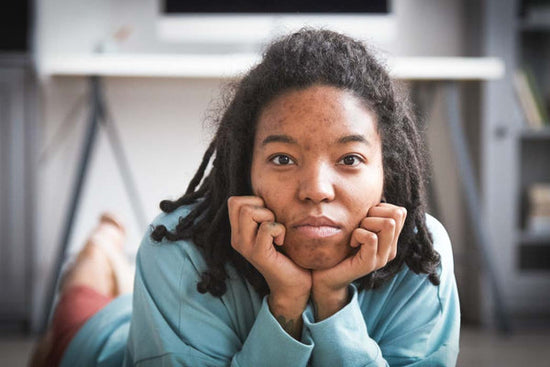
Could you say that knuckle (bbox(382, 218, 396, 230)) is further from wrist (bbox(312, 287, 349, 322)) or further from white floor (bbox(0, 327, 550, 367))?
white floor (bbox(0, 327, 550, 367))

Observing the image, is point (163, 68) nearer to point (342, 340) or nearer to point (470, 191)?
point (470, 191)

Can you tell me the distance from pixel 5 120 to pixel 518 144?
85.2 inches

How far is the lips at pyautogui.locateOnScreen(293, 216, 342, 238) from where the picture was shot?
33.0 inches

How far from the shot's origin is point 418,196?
1.00 meters

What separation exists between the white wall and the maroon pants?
3.86 feet

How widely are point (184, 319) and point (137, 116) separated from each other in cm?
200

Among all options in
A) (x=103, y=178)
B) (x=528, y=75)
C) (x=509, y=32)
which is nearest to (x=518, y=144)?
(x=528, y=75)

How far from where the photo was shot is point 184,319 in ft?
3.06

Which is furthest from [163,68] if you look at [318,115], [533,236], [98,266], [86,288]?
[533,236]

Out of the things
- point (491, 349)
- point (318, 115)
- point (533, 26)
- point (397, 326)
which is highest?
point (533, 26)

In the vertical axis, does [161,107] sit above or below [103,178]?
above

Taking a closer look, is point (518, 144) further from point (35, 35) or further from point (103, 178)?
point (35, 35)

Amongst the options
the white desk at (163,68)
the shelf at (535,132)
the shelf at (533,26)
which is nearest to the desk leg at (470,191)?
the white desk at (163,68)

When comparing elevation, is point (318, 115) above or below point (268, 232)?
above
